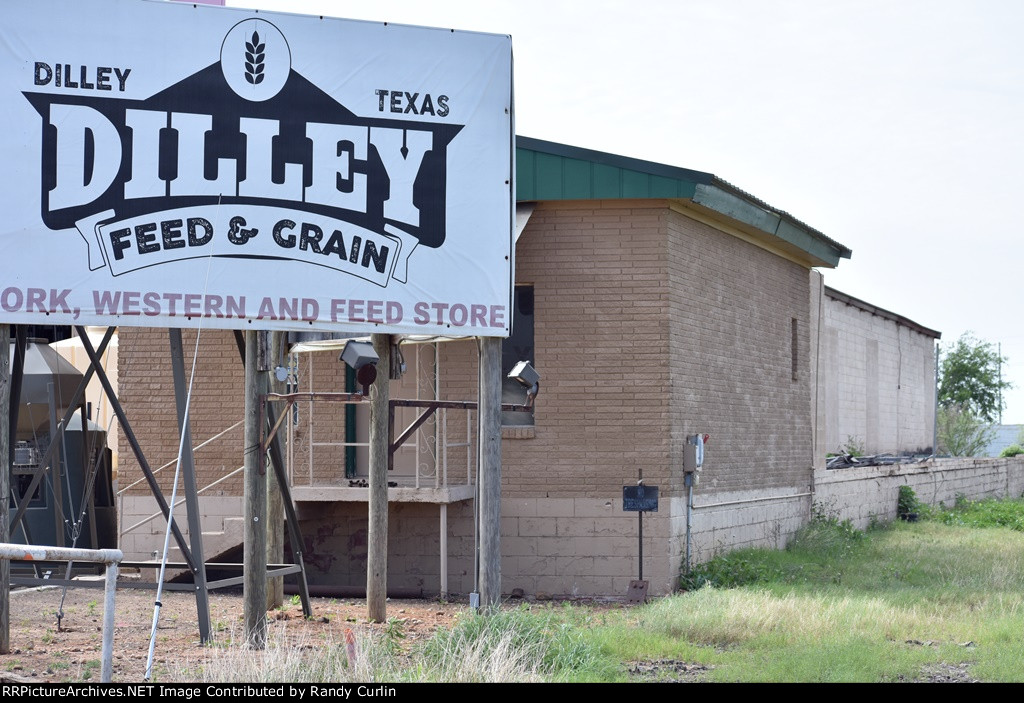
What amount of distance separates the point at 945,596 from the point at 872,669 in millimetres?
4615

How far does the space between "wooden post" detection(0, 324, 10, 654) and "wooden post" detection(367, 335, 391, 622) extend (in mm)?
3512

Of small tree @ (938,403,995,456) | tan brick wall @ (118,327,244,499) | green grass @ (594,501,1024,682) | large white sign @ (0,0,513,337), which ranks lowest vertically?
green grass @ (594,501,1024,682)

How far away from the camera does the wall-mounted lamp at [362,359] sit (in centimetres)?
1048

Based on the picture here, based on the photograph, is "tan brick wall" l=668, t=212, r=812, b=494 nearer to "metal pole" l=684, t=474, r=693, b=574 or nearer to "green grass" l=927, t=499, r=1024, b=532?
"metal pole" l=684, t=474, r=693, b=574

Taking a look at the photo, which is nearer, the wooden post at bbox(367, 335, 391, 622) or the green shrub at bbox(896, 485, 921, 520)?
the wooden post at bbox(367, 335, 391, 622)

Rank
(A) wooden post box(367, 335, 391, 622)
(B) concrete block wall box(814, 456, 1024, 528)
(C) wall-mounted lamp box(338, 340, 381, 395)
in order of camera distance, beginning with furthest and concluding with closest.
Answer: (B) concrete block wall box(814, 456, 1024, 528)
(A) wooden post box(367, 335, 391, 622)
(C) wall-mounted lamp box(338, 340, 381, 395)

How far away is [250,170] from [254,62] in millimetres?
977

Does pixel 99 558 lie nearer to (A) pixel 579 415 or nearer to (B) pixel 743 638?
(B) pixel 743 638

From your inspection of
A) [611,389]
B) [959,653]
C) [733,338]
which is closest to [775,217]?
[733,338]

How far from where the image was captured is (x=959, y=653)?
34.6 ft

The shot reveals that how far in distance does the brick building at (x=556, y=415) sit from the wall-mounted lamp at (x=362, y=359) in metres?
4.60

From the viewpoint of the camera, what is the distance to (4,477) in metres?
10.4

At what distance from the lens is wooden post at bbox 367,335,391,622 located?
12.5 m

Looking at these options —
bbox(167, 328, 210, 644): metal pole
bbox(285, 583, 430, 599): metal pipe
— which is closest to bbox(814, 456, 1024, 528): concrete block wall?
bbox(285, 583, 430, 599): metal pipe
